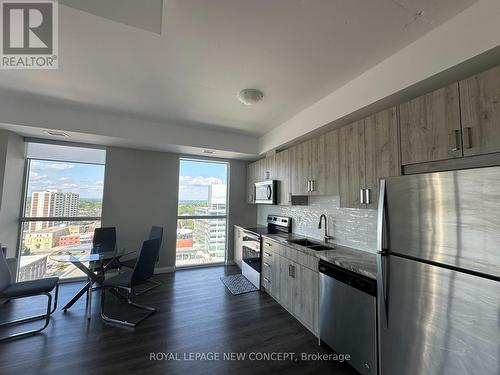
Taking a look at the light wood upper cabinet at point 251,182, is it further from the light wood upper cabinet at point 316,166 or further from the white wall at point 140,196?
the white wall at point 140,196

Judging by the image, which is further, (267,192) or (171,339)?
(267,192)

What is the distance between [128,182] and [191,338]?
314 cm

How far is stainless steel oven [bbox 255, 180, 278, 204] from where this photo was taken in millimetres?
3822

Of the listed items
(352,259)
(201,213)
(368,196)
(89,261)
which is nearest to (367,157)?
(368,196)

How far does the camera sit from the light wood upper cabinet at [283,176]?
3.52 m

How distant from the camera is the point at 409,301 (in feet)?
4.64

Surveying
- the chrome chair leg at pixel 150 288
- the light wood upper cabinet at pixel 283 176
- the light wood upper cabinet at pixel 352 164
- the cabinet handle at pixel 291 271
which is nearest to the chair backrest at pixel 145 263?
the chrome chair leg at pixel 150 288

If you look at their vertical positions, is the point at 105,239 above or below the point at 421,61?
below

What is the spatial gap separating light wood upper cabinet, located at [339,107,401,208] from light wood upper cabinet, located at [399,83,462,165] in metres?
0.10

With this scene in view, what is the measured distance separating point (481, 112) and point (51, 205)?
5563 millimetres

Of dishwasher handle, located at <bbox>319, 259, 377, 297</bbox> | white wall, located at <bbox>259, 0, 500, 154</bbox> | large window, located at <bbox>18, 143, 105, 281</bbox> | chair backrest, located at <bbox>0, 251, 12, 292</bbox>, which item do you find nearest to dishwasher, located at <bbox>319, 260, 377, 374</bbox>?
dishwasher handle, located at <bbox>319, 259, 377, 297</bbox>

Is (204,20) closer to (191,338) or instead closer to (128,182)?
(191,338)

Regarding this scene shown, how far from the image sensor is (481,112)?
1.33m

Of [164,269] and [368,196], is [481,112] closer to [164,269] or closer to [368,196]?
[368,196]
